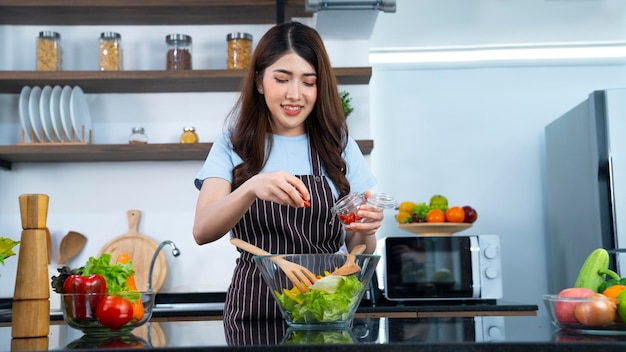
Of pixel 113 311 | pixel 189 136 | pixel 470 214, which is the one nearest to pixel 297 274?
pixel 113 311

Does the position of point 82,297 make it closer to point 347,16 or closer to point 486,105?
point 347,16

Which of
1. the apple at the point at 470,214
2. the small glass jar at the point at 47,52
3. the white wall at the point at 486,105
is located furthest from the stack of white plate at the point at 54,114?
the apple at the point at 470,214

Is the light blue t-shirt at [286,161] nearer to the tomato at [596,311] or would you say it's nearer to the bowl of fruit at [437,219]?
the tomato at [596,311]

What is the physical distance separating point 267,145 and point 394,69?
1.77 m

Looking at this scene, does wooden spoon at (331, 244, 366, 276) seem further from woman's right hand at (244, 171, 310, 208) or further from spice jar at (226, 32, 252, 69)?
spice jar at (226, 32, 252, 69)

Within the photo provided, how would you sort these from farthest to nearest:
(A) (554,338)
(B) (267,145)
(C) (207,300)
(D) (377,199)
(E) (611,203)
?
1. (C) (207,300)
2. (E) (611,203)
3. (B) (267,145)
4. (D) (377,199)
5. (A) (554,338)

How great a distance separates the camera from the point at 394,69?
12.0 ft

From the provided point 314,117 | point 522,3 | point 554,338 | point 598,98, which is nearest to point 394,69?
point 522,3

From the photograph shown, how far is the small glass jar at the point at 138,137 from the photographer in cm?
328

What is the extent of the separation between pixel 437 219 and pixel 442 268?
0.66 feet

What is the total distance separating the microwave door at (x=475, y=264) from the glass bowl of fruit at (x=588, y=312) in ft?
5.73

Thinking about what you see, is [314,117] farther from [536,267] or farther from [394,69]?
[536,267]

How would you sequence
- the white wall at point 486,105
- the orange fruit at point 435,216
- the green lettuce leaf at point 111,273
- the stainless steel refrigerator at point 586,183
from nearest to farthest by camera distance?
the green lettuce leaf at point 111,273, the stainless steel refrigerator at point 586,183, the orange fruit at point 435,216, the white wall at point 486,105

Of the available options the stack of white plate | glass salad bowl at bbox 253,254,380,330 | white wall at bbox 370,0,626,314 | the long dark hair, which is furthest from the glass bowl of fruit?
the stack of white plate
